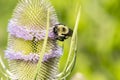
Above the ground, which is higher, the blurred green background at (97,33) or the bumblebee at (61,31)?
the bumblebee at (61,31)

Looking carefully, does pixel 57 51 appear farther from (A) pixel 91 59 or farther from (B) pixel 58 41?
(A) pixel 91 59

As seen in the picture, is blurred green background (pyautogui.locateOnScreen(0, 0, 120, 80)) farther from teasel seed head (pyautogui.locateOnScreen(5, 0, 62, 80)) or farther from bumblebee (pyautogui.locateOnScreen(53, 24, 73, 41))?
bumblebee (pyautogui.locateOnScreen(53, 24, 73, 41))

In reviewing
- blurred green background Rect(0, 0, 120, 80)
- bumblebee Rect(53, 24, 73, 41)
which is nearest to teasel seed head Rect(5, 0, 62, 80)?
bumblebee Rect(53, 24, 73, 41)

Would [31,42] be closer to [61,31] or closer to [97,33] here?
[61,31]

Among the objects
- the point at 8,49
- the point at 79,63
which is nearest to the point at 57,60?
the point at 8,49

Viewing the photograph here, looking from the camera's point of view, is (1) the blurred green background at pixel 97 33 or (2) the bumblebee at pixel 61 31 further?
(1) the blurred green background at pixel 97 33

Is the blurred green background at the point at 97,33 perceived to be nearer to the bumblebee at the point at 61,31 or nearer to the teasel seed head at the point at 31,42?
the teasel seed head at the point at 31,42

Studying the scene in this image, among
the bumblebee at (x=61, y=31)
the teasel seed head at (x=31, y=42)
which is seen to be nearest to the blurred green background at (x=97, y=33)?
Answer: the teasel seed head at (x=31, y=42)

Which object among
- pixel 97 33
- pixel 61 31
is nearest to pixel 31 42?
pixel 61 31

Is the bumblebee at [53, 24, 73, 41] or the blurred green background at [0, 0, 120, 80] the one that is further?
the blurred green background at [0, 0, 120, 80]
